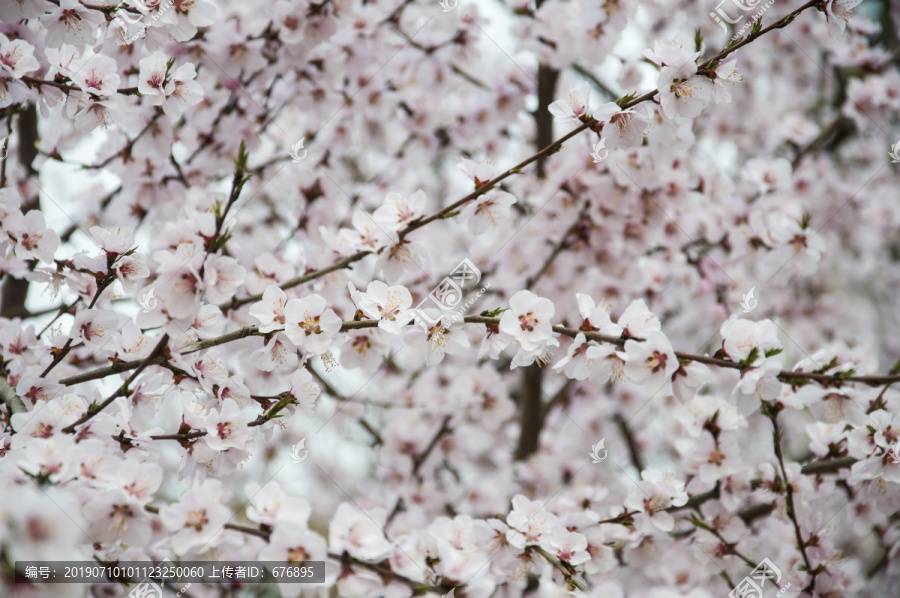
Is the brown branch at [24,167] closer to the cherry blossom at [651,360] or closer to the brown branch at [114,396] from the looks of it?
the brown branch at [114,396]

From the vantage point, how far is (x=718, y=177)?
2887 millimetres

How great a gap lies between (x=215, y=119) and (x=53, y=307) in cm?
97

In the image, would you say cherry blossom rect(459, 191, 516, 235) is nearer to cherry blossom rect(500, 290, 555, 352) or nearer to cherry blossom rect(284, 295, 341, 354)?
cherry blossom rect(500, 290, 555, 352)

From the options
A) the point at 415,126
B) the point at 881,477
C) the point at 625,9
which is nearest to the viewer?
the point at 881,477

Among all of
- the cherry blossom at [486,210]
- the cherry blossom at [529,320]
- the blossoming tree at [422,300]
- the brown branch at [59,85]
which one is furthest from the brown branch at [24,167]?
the cherry blossom at [529,320]

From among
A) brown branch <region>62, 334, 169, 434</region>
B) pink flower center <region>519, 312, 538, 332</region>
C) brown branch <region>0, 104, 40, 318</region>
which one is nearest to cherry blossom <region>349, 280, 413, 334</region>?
pink flower center <region>519, 312, 538, 332</region>

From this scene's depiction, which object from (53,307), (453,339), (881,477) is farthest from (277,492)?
(881,477)

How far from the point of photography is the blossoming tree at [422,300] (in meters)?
1.52

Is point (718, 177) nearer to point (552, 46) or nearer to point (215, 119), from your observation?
point (552, 46)
